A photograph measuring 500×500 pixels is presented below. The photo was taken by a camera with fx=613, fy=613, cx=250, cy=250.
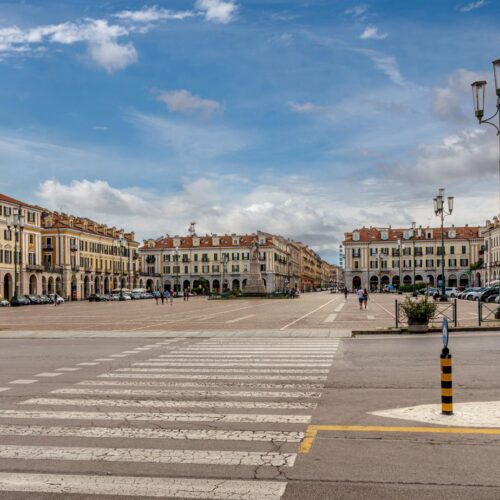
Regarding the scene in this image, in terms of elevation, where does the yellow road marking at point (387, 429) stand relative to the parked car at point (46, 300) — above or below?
above

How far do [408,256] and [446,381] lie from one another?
140 meters

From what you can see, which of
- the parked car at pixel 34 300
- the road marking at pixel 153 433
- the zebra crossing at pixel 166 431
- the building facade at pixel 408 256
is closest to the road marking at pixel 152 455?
the zebra crossing at pixel 166 431

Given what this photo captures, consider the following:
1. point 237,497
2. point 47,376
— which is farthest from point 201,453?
point 47,376

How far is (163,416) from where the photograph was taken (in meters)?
8.36

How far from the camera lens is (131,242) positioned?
128125 mm

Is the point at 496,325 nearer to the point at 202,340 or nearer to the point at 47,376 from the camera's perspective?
the point at 202,340

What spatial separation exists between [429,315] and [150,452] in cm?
1606

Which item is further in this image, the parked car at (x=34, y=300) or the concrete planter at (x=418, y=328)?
the parked car at (x=34, y=300)

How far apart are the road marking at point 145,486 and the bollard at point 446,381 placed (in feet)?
10.7

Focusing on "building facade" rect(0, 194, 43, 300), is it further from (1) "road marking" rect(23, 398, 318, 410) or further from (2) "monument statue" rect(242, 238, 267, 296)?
(1) "road marking" rect(23, 398, 318, 410)

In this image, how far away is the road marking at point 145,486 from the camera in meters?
5.36

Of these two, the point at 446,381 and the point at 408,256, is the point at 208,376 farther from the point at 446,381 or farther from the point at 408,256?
the point at 408,256

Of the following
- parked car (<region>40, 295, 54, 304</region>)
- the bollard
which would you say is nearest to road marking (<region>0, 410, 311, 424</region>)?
the bollard

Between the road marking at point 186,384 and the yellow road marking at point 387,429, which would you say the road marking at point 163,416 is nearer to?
the yellow road marking at point 387,429
